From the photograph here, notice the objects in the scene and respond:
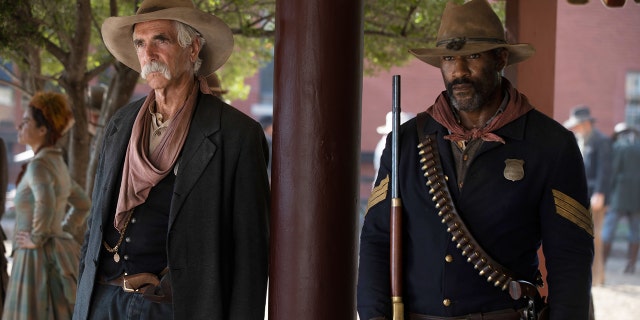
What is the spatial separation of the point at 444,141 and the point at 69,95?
514 cm

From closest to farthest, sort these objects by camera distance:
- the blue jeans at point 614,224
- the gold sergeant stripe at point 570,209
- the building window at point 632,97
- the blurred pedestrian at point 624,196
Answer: the gold sergeant stripe at point 570,209 → the blue jeans at point 614,224 → the blurred pedestrian at point 624,196 → the building window at point 632,97

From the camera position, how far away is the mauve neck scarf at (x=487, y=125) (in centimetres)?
409

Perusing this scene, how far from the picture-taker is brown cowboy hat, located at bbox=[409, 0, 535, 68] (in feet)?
13.7

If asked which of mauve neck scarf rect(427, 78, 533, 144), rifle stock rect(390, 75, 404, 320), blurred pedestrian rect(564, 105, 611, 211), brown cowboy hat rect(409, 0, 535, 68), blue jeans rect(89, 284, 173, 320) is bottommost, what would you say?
blue jeans rect(89, 284, 173, 320)

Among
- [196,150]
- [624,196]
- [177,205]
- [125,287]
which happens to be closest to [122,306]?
[125,287]

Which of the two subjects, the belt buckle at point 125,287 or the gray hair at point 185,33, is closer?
the belt buckle at point 125,287

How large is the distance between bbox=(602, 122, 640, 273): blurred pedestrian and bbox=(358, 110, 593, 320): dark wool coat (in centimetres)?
1222

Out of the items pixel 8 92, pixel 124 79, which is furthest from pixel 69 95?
pixel 8 92

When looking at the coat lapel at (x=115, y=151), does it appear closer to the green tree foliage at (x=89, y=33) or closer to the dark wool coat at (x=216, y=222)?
the dark wool coat at (x=216, y=222)

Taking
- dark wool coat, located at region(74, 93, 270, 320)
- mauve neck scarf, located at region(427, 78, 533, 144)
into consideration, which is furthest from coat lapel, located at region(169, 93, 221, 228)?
mauve neck scarf, located at region(427, 78, 533, 144)

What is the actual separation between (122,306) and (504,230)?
63.8 inches

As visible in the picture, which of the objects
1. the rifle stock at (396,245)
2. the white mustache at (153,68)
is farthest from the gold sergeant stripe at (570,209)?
the white mustache at (153,68)

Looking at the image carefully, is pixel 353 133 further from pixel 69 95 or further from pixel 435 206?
pixel 69 95

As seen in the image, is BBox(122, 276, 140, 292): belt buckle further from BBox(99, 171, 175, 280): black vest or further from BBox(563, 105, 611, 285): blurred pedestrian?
BBox(563, 105, 611, 285): blurred pedestrian
